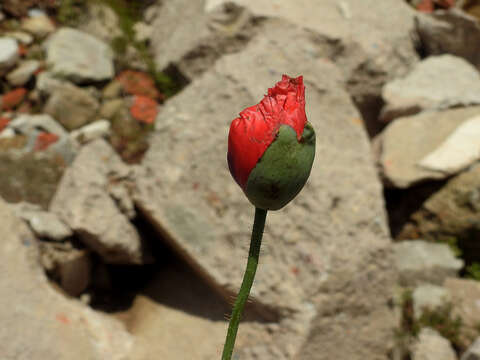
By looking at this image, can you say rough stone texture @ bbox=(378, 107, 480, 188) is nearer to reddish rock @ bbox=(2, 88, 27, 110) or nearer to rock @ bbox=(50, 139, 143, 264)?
rock @ bbox=(50, 139, 143, 264)

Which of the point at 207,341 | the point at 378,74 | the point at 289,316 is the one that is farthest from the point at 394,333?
→ the point at 378,74

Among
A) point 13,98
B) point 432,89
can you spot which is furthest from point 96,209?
point 432,89

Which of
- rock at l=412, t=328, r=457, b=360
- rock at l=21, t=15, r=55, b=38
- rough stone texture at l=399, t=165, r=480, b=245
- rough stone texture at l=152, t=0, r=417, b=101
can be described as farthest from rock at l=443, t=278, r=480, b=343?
rock at l=21, t=15, r=55, b=38

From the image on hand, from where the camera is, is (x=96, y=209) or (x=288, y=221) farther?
(x=96, y=209)

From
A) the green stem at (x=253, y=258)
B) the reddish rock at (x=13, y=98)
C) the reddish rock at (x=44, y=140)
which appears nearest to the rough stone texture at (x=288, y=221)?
the reddish rock at (x=44, y=140)

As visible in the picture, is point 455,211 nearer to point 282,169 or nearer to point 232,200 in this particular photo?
point 232,200

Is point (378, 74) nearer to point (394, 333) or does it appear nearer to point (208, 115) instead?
point (208, 115)

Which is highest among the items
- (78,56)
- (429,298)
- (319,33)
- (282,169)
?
(282,169)
